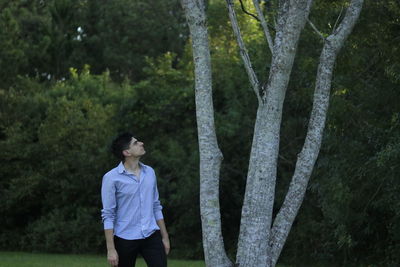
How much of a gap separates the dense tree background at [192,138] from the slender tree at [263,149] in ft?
10.9

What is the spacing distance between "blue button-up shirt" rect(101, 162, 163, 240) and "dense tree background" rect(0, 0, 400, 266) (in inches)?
183

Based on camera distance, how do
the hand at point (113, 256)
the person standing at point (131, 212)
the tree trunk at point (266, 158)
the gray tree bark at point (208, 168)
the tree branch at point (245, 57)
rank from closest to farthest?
the hand at point (113, 256) → the person standing at point (131, 212) → the tree trunk at point (266, 158) → the gray tree bark at point (208, 168) → the tree branch at point (245, 57)

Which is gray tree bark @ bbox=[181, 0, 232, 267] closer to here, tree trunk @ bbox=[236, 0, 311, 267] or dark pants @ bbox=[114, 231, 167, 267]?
tree trunk @ bbox=[236, 0, 311, 267]

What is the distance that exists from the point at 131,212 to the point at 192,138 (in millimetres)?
15056

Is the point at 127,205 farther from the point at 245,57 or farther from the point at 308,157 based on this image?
the point at 245,57

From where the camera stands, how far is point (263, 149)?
6918mm

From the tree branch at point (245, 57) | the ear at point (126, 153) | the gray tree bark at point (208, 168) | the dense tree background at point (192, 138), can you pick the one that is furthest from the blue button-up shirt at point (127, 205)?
the dense tree background at point (192, 138)

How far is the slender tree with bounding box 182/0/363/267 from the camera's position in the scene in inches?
271

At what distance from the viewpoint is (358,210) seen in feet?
43.9

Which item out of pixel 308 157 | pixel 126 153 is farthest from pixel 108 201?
pixel 308 157

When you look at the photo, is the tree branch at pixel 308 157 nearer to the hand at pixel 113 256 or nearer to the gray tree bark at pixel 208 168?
the gray tree bark at pixel 208 168

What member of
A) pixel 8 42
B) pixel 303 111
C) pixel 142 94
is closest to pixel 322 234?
pixel 303 111

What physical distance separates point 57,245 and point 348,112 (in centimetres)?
1141

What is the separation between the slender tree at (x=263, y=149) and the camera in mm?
6895
